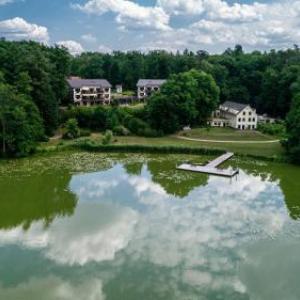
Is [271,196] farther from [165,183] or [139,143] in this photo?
[139,143]

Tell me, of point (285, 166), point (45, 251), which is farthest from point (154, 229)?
point (285, 166)

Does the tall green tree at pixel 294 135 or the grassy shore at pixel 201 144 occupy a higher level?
the tall green tree at pixel 294 135

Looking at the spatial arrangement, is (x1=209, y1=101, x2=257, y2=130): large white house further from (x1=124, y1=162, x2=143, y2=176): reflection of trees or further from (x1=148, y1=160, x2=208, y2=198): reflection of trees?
(x1=124, y1=162, x2=143, y2=176): reflection of trees

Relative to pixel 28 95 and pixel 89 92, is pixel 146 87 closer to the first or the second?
pixel 89 92

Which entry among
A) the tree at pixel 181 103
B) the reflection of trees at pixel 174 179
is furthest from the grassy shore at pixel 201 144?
the reflection of trees at pixel 174 179

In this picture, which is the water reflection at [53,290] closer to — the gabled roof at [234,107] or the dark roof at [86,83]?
the gabled roof at [234,107]

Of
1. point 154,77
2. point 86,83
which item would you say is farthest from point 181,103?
point 154,77
